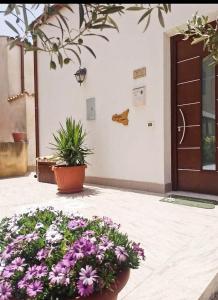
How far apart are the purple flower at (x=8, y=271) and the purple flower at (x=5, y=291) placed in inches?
1.1

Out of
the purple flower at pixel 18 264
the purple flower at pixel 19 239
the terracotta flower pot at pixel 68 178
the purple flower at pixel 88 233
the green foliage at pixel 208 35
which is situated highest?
the green foliage at pixel 208 35

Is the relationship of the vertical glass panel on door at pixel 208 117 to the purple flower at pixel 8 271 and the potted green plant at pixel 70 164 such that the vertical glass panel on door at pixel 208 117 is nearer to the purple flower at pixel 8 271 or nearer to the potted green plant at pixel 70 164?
the potted green plant at pixel 70 164

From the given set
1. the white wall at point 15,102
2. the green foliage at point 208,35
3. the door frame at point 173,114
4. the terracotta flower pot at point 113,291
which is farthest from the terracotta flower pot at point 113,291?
the white wall at point 15,102

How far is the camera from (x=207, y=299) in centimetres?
161

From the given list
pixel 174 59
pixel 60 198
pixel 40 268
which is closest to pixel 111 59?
pixel 174 59

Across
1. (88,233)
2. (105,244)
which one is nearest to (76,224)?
(88,233)

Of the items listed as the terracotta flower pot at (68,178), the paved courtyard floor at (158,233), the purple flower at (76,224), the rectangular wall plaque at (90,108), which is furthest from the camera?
the rectangular wall plaque at (90,108)

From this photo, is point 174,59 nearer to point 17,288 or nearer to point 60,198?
point 60,198

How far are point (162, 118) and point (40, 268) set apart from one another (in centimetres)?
387

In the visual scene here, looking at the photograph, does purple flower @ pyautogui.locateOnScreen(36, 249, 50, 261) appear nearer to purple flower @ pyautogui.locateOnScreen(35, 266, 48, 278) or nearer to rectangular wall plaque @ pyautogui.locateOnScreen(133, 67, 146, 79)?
purple flower @ pyautogui.locateOnScreen(35, 266, 48, 278)

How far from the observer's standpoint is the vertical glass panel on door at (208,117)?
4.32 m

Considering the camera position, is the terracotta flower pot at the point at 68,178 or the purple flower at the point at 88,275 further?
the terracotta flower pot at the point at 68,178

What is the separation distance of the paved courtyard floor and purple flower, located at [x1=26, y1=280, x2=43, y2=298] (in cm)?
79

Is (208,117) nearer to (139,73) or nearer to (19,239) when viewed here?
(139,73)
